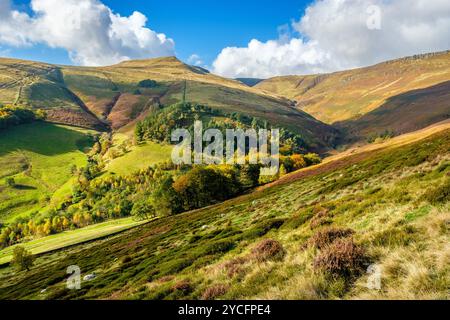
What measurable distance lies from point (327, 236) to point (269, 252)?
273cm

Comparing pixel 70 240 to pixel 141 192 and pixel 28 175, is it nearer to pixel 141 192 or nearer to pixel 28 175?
pixel 141 192

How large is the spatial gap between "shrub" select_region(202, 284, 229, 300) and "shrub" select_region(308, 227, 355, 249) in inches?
163

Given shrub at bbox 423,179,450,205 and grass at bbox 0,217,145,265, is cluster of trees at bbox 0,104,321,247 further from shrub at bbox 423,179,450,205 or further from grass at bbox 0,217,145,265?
shrub at bbox 423,179,450,205

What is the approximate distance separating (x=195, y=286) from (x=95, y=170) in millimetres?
183966

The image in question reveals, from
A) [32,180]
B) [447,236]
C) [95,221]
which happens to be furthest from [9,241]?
[447,236]

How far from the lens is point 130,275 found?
2445 cm

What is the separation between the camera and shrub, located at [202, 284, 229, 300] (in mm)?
10664

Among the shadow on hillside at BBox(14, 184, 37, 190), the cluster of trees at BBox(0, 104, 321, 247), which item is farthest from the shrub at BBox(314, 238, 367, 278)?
the shadow on hillside at BBox(14, 184, 37, 190)

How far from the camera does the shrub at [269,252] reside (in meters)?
12.6

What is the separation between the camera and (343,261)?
30.3 ft

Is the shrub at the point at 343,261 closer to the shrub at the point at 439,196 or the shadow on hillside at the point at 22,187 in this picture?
the shrub at the point at 439,196

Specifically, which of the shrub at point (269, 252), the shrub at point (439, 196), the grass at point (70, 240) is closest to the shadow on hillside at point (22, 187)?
the grass at point (70, 240)

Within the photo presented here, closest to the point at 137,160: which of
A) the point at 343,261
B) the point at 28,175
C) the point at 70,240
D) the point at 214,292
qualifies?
the point at 28,175
